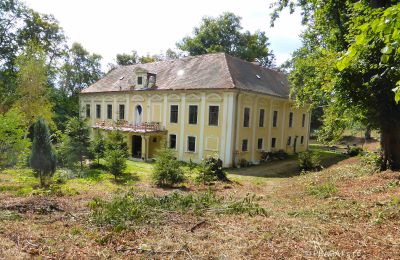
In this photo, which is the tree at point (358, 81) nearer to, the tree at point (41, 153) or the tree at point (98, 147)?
the tree at point (41, 153)

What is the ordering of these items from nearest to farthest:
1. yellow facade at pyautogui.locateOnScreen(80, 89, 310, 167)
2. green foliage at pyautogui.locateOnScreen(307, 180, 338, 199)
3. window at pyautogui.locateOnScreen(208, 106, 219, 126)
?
green foliage at pyautogui.locateOnScreen(307, 180, 338, 199)
yellow facade at pyautogui.locateOnScreen(80, 89, 310, 167)
window at pyautogui.locateOnScreen(208, 106, 219, 126)

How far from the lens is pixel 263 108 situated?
25984mm

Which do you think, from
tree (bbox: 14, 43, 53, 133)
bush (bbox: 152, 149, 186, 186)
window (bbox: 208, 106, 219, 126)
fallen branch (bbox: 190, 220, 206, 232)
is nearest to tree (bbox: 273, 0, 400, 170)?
fallen branch (bbox: 190, 220, 206, 232)

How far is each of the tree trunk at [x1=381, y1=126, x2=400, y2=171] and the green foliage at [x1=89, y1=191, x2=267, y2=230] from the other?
7.75 metres

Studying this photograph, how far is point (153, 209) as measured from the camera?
7.96 m

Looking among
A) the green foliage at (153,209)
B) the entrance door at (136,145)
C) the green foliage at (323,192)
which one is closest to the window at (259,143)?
the entrance door at (136,145)

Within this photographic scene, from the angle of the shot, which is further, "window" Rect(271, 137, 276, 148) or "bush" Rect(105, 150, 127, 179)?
"window" Rect(271, 137, 276, 148)

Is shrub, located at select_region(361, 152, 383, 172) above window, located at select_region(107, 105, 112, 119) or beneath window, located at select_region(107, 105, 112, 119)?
beneath

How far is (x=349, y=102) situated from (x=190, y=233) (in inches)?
418

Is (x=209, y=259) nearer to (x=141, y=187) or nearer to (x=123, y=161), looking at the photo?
(x=141, y=187)

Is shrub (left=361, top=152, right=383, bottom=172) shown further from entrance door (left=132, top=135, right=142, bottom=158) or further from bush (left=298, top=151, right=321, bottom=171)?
entrance door (left=132, top=135, right=142, bottom=158)

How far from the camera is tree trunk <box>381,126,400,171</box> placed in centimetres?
1286

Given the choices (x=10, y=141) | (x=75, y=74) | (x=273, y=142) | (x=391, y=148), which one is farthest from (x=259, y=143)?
(x=75, y=74)

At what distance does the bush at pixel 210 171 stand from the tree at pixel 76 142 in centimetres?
890
